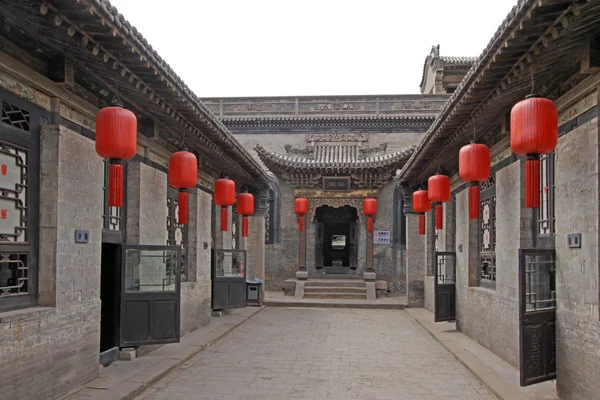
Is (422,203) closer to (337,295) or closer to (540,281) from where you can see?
(337,295)

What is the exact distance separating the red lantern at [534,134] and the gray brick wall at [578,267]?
58 cm

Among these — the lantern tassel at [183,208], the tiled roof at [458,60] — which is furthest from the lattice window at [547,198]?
the tiled roof at [458,60]

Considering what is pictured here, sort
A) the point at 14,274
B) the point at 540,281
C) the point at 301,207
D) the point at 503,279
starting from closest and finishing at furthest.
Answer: the point at 14,274 → the point at 540,281 → the point at 503,279 → the point at 301,207

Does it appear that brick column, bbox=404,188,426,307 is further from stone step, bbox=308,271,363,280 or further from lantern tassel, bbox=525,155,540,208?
lantern tassel, bbox=525,155,540,208

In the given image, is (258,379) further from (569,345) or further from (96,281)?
(569,345)

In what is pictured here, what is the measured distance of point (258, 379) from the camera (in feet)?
25.2

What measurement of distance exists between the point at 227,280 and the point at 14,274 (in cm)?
795

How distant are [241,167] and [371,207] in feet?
24.8

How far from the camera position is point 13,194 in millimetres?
5543

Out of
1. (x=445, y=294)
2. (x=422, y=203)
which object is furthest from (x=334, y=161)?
(x=445, y=294)

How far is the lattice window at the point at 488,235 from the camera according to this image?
9.80 metres

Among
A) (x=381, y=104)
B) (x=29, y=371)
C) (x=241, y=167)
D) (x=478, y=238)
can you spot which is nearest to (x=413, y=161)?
(x=478, y=238)

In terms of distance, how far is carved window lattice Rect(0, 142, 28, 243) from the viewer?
5.39 m

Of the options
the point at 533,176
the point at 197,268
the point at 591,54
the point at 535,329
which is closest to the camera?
the point at 591,54
